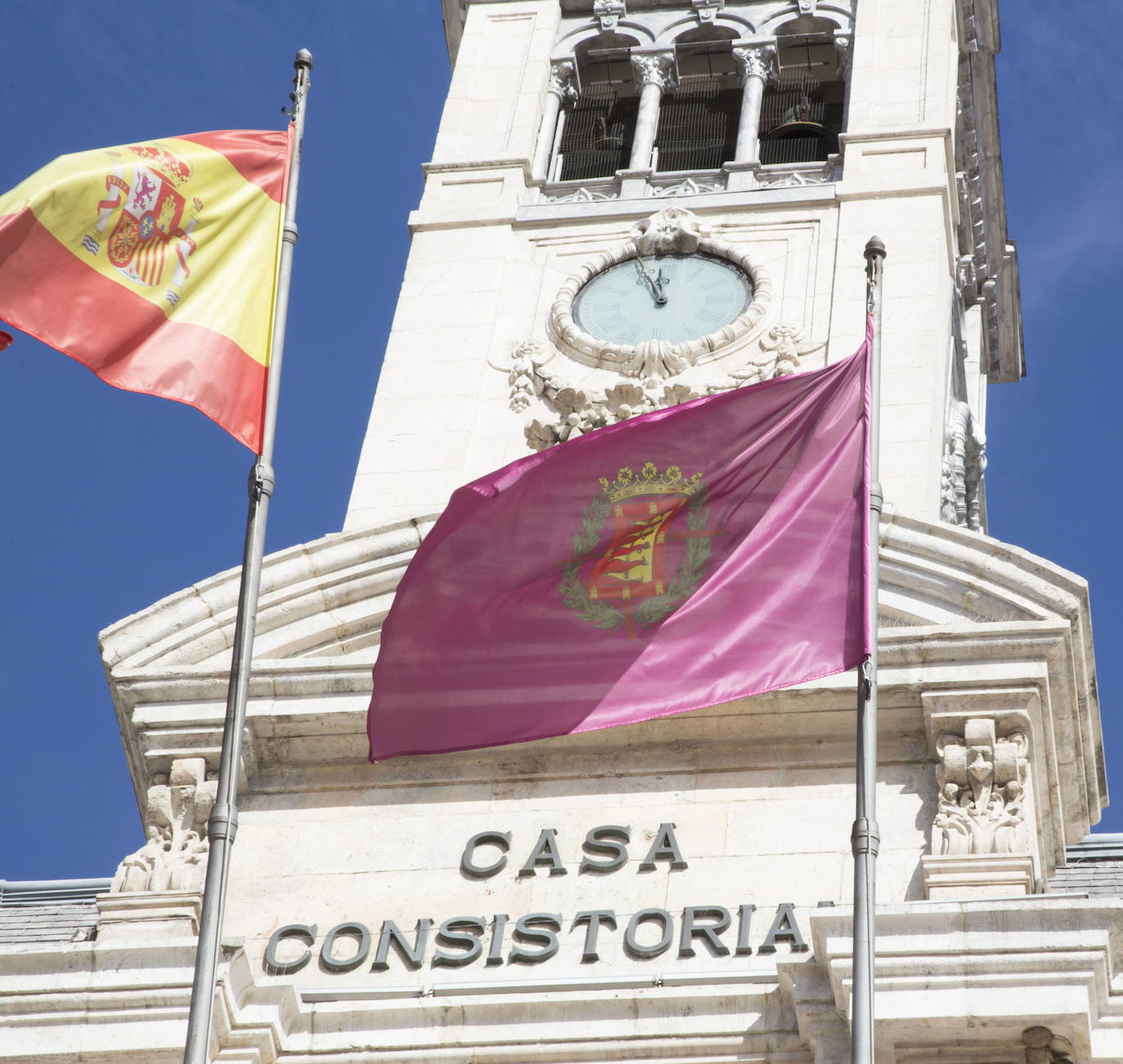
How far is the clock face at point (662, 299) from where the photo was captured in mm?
28250

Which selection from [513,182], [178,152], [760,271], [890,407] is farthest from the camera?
[513,182]

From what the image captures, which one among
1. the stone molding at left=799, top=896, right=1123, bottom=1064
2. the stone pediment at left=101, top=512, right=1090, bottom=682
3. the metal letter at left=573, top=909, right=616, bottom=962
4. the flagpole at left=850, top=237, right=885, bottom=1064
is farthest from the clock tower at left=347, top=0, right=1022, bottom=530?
the stone molding at left=799, top=896, right=1123, bottom=1064

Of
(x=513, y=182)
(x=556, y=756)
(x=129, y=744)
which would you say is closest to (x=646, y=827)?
(x=556, y=756)

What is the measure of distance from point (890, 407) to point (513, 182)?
6447 millimetres

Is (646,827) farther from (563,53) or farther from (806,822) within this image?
(563,53)

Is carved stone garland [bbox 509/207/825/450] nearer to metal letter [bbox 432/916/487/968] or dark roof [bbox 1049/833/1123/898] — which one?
dark roof [bbox 1049/833/1123/898]

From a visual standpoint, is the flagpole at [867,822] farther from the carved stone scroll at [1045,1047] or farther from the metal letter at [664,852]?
the metal letter at [664,852]

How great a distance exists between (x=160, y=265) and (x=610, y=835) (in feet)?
18.1

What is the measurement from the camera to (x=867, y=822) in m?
17.0

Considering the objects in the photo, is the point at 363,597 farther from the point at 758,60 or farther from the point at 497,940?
the point at 758,60

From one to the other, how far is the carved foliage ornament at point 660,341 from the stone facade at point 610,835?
0.27 ft

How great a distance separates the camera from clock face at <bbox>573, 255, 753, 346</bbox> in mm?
28250

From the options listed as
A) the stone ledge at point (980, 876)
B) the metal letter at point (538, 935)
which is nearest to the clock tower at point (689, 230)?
the stone ledge at point (980, 876)

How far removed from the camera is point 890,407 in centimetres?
2658
